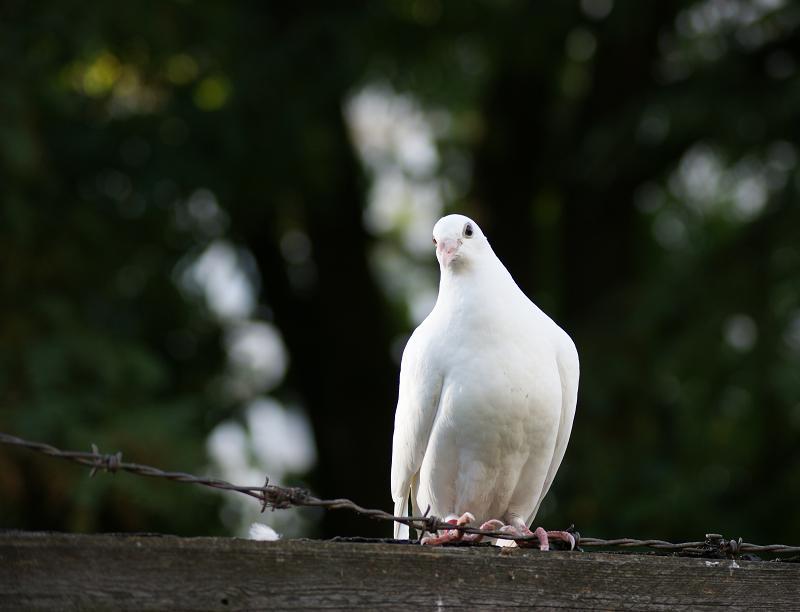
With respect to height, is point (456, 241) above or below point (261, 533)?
above

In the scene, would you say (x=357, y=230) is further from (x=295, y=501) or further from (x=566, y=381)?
(x=295, y=501)

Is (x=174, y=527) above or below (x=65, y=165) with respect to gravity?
below

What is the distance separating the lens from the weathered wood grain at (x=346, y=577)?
2221 millimetres

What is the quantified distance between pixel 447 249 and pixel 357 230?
6.50 meters

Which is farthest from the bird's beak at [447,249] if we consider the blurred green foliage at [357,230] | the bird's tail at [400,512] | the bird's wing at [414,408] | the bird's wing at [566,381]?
the blurred green foliage at [357,230]

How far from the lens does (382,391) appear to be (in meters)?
9.58

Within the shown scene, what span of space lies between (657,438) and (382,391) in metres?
2.30

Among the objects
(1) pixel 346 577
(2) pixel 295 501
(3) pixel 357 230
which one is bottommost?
(1) pixel 346 577

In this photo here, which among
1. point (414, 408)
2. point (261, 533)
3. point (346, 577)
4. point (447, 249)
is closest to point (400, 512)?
point (414, 408)

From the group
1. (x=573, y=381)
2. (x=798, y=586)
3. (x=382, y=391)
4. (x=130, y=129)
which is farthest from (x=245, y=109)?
(x=798, y=586)

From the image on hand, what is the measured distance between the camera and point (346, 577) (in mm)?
2451

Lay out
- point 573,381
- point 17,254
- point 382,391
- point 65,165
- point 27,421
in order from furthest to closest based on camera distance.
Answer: point 382,391
point 65,165
point 17,254
point 27,421
point 573,381

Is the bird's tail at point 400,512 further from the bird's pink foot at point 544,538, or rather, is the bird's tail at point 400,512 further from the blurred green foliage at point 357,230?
the blurred green foliage at point 357,230

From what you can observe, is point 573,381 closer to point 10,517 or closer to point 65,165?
point 10,517
